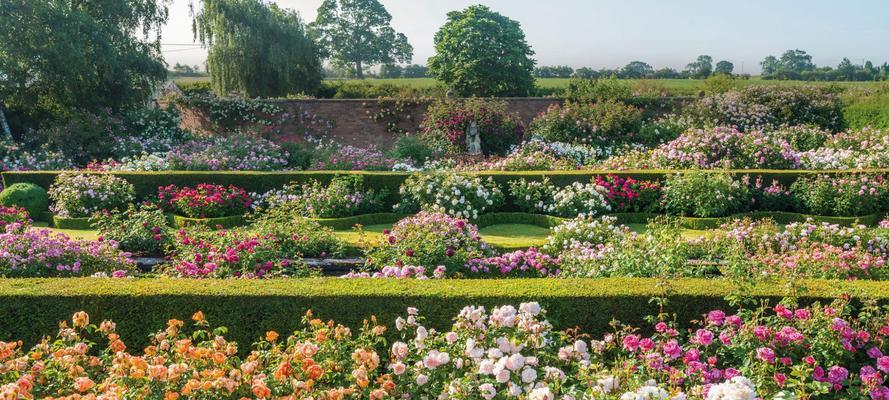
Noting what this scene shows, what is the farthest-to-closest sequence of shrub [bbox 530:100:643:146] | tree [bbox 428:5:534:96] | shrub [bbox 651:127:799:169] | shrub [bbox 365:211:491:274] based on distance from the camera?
1. tree [bbox 428:5:534:96]
2. shrub [bbox 530:100:643:146]
3. shrub [bbox 651:127:799:169]
4. shrub [bbox 365:211:491:274]

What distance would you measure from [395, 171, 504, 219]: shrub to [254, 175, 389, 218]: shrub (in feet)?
1.44

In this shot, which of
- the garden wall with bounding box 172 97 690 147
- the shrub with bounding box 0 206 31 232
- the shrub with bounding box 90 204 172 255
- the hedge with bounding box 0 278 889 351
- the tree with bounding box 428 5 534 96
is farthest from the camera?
the tree with bounding box 428 5 534 96

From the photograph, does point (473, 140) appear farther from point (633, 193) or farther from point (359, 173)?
point (633, 193)

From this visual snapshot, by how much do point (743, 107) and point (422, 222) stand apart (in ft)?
46.4

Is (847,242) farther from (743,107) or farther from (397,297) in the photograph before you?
(743,107)

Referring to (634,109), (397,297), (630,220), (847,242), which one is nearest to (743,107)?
(634,109)

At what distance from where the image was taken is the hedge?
4590 mm

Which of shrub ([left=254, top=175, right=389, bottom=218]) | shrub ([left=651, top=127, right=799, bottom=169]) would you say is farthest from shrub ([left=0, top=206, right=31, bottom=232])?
shrub ([left=651, top=127, right=799, bottom=169])

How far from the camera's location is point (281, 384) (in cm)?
339

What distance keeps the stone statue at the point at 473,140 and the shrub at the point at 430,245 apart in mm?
9845

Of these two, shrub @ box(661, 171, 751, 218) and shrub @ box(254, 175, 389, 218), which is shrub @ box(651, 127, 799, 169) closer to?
shrub @ box(661, 171, 751, 218)

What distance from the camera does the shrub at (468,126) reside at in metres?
17.8

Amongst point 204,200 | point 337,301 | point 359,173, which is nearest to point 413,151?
point 359,173

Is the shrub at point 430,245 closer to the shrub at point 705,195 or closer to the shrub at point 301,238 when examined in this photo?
the shrub at point 301,238
